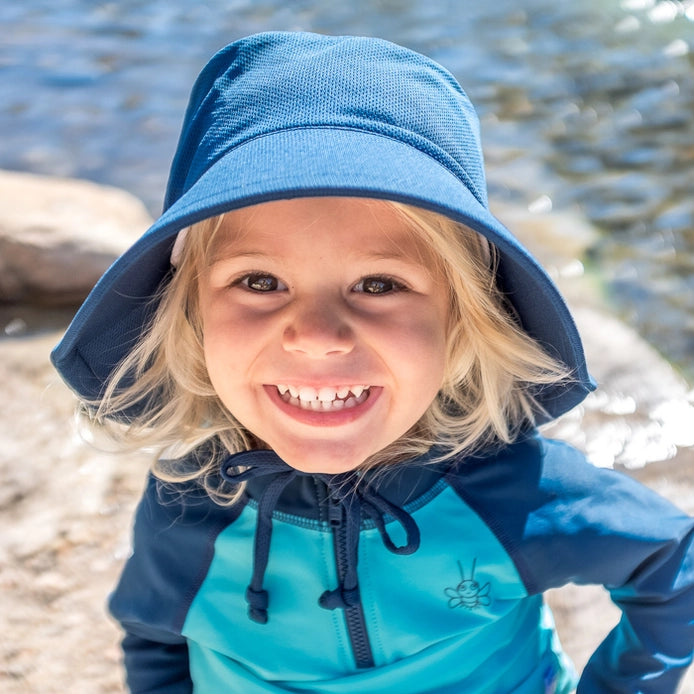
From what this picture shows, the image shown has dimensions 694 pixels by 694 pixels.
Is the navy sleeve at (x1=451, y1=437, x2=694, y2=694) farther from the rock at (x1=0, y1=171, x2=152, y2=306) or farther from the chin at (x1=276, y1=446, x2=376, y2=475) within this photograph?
the rock at (x1=0, y1=171, x2=152, y2=306)

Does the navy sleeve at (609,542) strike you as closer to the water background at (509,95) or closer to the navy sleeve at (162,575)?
the navy sleeve at (162,575)

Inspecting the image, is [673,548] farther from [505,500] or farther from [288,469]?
[288,469]

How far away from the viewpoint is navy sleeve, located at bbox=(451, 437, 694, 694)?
1.54 meters

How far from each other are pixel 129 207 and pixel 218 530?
2724 mm

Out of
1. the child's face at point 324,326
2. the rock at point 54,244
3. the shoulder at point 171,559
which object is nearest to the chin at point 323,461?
the child's face at point 324,326

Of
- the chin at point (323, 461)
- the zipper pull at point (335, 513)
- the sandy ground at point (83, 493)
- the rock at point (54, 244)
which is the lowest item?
the rock at point (54, 244)

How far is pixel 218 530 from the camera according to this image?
5.49 feet

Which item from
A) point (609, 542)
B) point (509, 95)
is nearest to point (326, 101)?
point (609, 542)

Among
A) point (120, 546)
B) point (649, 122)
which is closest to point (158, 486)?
point (120, 546)

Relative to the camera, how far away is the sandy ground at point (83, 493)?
2.20 meters

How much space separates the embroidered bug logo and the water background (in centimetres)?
177

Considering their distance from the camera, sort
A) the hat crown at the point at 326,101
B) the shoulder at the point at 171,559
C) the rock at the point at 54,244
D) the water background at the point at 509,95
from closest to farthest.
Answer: the hat crown at the point at 326,101 → the shoulder at the point at 171,559 → the rock at the point at 54,244 → the water background at the point at 509,95

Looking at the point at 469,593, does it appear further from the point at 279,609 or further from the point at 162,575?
the point at 162,575

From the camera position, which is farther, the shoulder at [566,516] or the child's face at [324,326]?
the shoulder at [566,516]
